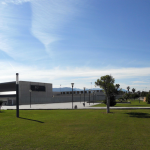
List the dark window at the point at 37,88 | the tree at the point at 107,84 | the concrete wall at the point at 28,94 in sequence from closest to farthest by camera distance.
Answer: the tree at the point at 107,84 → the concrete wall at the point at 28,94 → the dark window at the point at 37,88

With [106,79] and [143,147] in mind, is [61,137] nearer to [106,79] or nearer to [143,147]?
[143,147]

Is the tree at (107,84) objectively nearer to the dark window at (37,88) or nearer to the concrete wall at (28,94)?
the concrete wall at (28,94)

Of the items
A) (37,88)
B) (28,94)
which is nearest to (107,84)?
(28,94)

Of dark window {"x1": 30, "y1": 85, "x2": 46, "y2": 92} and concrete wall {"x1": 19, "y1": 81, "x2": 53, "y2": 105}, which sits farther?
dark window {"x1": 30, "y1": 85, "x2": 46, "y2": 92}

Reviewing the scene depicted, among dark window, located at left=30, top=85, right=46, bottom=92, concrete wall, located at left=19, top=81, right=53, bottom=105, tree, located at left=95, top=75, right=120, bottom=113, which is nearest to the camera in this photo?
tree, located at left=95, top=75, right=120, bottom=113

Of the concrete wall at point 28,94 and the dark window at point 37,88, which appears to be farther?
the dark window at point 37,88

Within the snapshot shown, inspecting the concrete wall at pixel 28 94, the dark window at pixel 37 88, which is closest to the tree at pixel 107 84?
the concrete wall at pixel 28 94

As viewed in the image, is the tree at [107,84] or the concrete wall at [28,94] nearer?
the tree at [107,84]

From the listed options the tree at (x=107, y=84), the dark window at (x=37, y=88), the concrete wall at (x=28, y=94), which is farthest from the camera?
the dark window at (x=37, y=88)

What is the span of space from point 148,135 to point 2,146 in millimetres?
7587

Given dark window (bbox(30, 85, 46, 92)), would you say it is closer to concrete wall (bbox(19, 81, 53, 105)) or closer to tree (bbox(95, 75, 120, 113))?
concrete wall (bbox(19, 81, 53, 105))

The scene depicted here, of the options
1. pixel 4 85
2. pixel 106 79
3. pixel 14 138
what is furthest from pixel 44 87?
pixel 14 138

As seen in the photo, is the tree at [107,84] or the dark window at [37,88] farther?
the dark window at [37,88]

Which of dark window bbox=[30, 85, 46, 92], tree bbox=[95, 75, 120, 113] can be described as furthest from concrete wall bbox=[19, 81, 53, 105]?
tree bbox=[95, 75, 120, 113]
